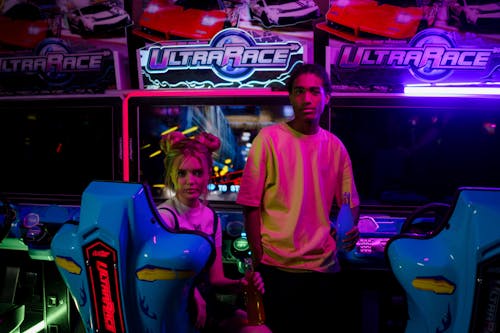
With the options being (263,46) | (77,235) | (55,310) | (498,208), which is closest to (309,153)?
(498,208)

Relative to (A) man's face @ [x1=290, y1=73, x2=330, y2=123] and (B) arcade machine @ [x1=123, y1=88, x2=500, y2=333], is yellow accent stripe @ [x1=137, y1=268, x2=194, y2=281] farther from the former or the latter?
(B) arcade machine @ [x1=123, y1=88, x2=500, y2=333]

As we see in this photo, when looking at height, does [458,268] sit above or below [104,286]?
above

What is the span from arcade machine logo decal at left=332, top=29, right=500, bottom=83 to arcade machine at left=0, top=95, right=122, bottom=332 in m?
1.72

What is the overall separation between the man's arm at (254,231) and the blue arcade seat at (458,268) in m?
0.61

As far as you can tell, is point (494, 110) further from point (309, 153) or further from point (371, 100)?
point (309, 153)

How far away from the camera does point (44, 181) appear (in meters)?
3.57

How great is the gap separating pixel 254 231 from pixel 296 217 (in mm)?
199

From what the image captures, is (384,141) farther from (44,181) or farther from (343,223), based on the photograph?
(44,181)

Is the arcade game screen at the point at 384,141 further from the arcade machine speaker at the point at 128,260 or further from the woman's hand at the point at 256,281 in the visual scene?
the arcade machine speaker at the point at 128,260

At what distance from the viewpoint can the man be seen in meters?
1.88

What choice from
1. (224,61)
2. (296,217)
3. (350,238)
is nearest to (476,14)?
(224,61)

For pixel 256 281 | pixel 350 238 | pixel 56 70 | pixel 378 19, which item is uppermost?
pixel 378 19

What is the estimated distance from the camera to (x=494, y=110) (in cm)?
289

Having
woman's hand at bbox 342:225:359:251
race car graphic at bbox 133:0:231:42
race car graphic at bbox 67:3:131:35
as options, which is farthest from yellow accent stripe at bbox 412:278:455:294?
race car graphic at bbox 67:3:131:35
